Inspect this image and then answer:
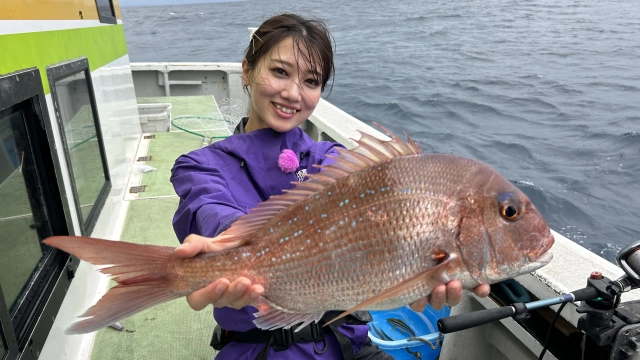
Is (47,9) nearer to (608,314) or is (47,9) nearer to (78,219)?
(78,219)

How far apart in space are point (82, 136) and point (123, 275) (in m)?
2.85

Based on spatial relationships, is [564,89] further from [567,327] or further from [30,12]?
[30,12]

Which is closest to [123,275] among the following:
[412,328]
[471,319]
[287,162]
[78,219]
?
[287,162]

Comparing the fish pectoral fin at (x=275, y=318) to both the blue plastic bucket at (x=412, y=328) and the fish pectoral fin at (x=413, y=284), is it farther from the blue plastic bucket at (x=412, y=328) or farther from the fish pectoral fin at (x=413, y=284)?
the blue plastic bucket at (x=412, y=328)

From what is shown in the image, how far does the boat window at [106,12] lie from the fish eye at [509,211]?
4476 millimetres

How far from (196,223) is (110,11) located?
427 cm

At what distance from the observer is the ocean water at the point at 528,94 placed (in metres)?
6.77

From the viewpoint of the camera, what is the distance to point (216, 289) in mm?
1377

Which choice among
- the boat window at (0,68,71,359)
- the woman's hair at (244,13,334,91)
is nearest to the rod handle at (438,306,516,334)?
the woman's hair at (244,13,334,91)

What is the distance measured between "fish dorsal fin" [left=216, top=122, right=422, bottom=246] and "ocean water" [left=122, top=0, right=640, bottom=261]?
1.56m

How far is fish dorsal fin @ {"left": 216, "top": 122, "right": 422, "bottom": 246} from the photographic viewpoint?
5.01 feet

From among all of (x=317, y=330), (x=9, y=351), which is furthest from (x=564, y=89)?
(x=9, y=351)

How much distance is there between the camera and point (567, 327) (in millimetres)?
2328

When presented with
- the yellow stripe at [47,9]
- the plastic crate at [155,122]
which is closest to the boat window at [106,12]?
the yellow stripe at [47,9]
